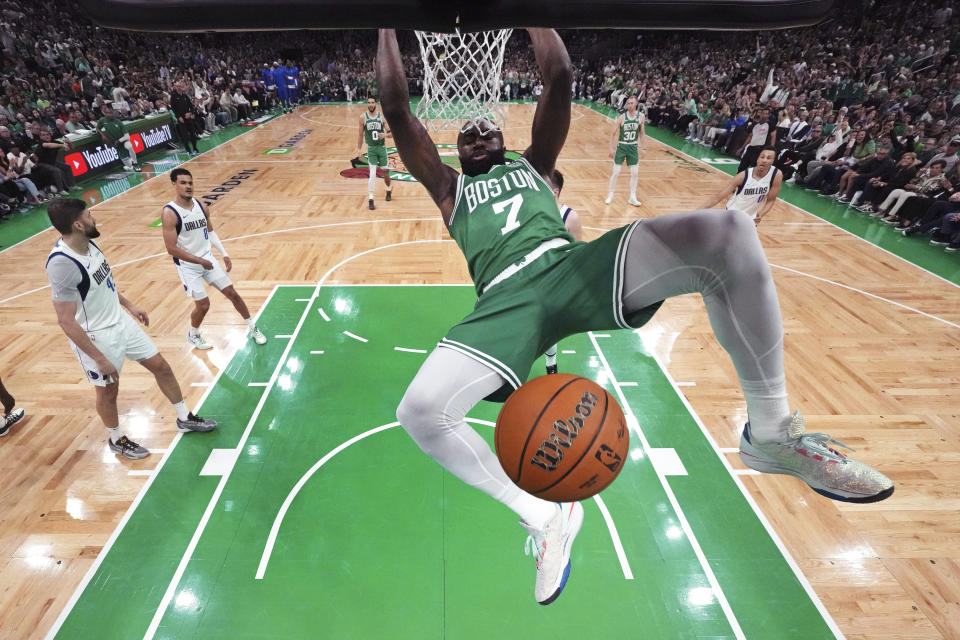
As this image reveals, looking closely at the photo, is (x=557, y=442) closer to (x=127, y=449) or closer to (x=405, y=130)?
(x=405, y=130)

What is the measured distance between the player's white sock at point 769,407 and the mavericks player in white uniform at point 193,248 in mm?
4922

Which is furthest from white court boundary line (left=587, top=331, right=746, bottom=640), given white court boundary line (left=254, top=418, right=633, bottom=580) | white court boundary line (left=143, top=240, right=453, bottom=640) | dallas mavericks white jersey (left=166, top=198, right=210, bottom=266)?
dallas mavericks white jersey (left=166, top=198, right=210, bottom=266)

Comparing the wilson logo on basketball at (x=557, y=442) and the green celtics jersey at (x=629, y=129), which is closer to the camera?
the wilson logo on basketball at (x=557, y=442)

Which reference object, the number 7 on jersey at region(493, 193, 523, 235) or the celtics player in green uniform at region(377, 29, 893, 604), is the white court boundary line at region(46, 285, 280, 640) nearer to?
the celtics player in green uniform at region(377, 29, 893, 604)

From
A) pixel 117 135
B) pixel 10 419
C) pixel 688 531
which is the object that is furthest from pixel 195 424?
pixel 117 135

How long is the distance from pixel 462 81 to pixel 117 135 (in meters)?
13.3

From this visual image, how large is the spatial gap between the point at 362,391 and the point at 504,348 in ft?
11.1

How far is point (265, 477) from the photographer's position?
395cm

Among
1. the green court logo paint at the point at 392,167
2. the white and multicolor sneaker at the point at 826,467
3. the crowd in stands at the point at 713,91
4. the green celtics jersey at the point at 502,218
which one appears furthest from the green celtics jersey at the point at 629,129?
the white and multicolor sneaker at the point at 826,467

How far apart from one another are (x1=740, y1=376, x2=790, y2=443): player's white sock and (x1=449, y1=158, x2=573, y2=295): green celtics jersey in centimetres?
91

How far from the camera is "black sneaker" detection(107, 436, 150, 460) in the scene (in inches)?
162

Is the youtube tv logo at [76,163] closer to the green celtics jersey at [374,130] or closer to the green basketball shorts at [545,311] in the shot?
the green celtics jersey at [374,130]

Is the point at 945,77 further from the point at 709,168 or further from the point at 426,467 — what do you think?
the point at 426,467

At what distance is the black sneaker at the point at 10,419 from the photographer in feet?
14.3
